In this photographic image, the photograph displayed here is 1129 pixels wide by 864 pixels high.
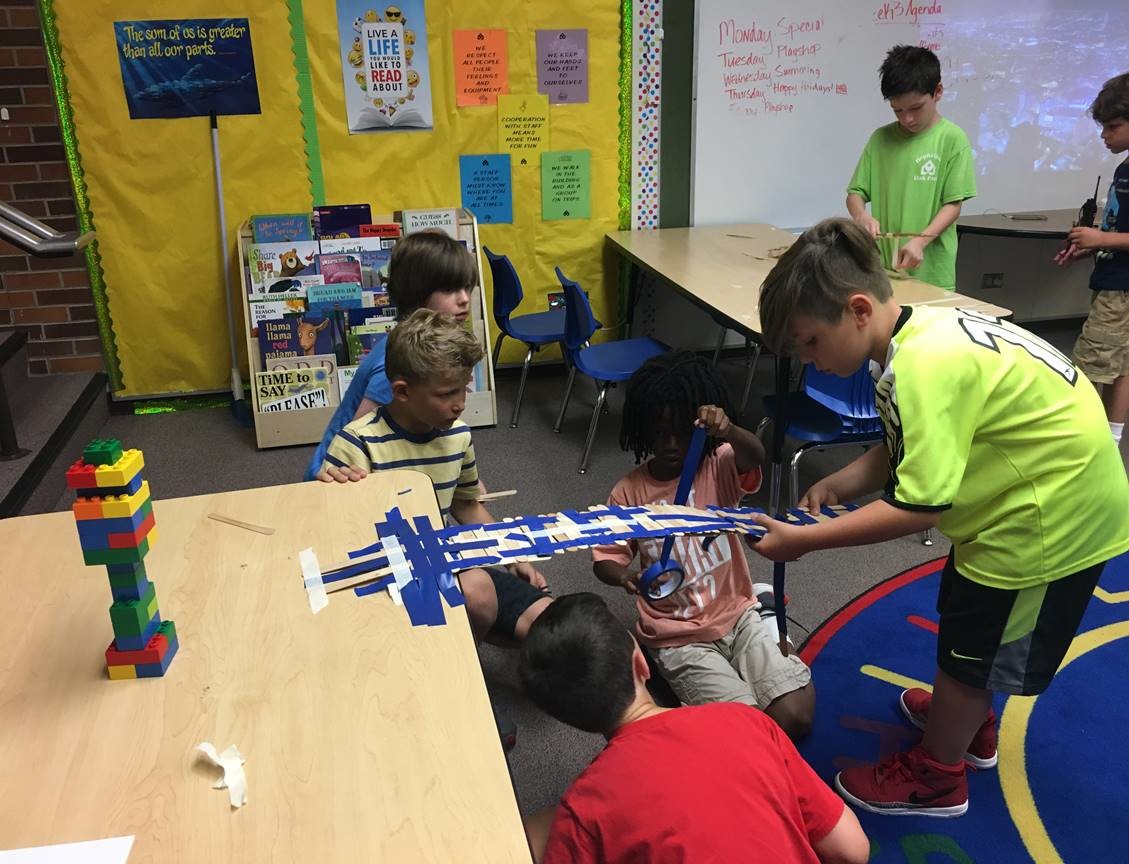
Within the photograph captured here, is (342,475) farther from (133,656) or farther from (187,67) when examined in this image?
(187,67)

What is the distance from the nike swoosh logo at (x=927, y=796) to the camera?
176 centimetres

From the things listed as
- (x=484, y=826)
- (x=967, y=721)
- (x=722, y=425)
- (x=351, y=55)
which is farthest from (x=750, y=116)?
(x=484, y=826)

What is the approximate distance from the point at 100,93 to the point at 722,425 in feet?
10.9

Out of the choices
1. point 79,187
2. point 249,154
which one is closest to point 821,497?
point 249,154

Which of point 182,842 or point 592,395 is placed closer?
point 182,842

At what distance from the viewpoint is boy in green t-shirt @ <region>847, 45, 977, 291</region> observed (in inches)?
123

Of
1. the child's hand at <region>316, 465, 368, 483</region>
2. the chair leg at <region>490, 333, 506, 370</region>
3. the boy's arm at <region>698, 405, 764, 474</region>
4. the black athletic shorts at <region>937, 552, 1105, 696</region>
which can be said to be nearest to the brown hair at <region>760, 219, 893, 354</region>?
the boy's arm at <region>698, 405, 764, 474</region>

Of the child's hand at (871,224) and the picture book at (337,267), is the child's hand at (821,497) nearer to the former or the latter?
the child's hand at (871,224)

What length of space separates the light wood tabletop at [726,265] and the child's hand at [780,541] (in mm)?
1065

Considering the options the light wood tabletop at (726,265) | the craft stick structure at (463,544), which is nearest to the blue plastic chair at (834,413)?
the light wood tabletop at (726,265)

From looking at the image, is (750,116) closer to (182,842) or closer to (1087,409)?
(1087,409)

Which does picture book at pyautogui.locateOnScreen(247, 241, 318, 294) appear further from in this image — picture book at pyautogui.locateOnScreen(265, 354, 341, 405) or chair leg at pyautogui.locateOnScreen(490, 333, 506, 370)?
chair leg at pyautogui.locateOnScreen(490, 333, 506, 370)

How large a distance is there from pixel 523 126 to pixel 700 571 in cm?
275

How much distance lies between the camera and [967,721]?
170 cm
